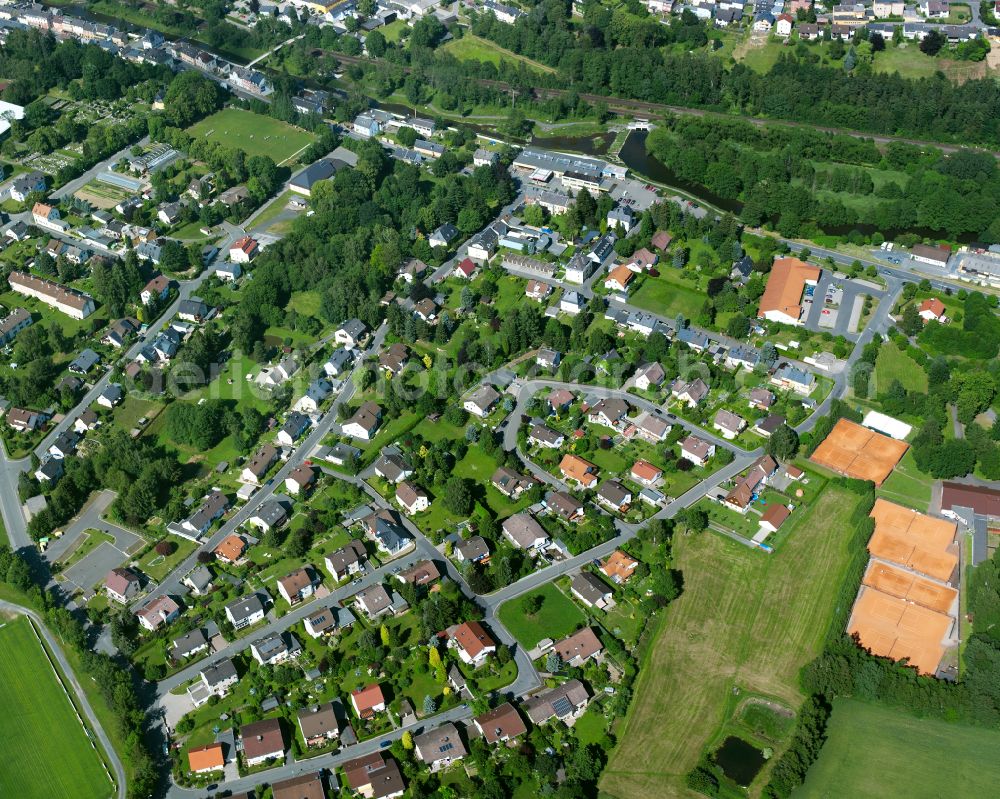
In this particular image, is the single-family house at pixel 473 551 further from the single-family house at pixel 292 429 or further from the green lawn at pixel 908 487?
the green lawn at pixel 908 487

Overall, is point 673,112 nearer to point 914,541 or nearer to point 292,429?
point 292,429

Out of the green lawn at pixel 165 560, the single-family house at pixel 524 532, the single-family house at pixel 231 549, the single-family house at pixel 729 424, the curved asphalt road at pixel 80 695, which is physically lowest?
the curved asphalt road at pixel 80 695

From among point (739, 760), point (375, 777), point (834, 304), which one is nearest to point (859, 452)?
point (834, 304)

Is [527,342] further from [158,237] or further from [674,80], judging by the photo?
[674,80]

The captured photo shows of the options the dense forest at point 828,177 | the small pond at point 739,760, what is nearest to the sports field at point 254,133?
the dense forest at point 828,177

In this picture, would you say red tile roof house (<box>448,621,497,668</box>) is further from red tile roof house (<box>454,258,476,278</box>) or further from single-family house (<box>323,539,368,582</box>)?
red tile roof house (<box>454,258,476,278</box>)
